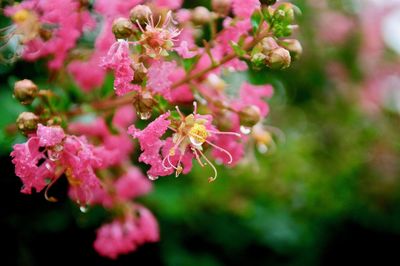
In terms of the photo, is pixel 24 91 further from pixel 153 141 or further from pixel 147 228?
pixel 147 228

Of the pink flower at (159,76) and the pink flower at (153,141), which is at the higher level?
the pink flower at (159,76)

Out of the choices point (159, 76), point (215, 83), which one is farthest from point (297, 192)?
point (159, 76)

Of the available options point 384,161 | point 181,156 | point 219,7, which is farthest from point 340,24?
point 181,156

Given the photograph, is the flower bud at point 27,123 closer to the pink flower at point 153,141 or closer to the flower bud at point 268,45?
the pink flower at point 153,141

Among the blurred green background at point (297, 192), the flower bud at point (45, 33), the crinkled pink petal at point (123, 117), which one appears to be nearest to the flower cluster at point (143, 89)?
the flower bud at point (45, 33)

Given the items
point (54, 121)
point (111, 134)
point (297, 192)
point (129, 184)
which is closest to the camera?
point (54, 121)

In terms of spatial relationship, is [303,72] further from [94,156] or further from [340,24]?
[94,156]

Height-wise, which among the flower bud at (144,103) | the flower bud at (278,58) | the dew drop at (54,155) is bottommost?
the dew drop at (54,155)
